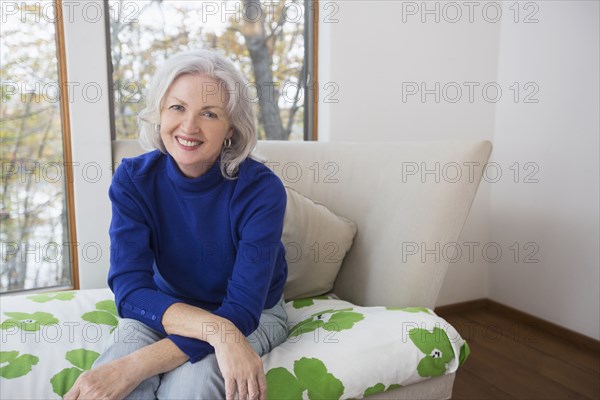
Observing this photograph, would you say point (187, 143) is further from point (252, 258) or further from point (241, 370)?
point (241, 370)

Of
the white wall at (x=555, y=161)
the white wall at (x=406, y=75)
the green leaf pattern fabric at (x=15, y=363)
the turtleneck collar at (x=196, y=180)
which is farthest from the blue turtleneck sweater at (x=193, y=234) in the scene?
the white wall at (x=555, y=161)

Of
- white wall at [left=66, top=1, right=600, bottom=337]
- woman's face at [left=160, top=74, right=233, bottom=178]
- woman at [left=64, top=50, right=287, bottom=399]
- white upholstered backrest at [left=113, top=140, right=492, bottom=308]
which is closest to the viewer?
woman at [left=64, top=50, right=287, bottom=399]

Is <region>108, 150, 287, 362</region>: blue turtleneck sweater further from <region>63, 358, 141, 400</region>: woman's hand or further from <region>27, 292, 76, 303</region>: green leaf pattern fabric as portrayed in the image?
<region>27, 292, 76, 303</region>: green leaf pattern fabric

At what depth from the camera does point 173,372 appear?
1071 millimetres

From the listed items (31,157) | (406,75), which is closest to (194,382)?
(31,157)

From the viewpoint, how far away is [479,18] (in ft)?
8.04

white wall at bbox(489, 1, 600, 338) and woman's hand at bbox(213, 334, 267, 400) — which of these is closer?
woman's hand at bbox(213, 334, 267, 400)

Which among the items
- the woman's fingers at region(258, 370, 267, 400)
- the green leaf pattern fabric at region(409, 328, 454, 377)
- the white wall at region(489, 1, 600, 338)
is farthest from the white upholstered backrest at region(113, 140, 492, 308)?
the white wall at region(489, 1, 600, 338)

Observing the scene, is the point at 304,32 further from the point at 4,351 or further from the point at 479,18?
the point at 4,351

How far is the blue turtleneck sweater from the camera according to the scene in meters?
1.18

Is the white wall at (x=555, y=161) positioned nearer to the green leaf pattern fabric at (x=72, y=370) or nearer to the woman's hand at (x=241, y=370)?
the woman's hand at (x=241, y=370)

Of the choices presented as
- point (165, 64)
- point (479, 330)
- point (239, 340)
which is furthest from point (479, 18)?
point (239, 340)

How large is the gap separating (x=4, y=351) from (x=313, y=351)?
728 mm

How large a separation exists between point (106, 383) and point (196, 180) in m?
0.50
